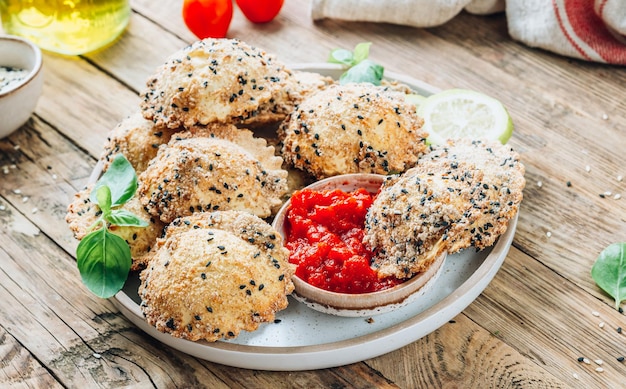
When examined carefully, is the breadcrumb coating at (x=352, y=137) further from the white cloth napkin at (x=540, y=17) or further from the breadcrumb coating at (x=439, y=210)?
the white cloth napkin at (x=540, y=17)

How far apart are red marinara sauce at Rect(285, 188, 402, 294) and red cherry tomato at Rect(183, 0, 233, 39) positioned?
88.1 inches

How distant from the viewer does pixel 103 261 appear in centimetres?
361

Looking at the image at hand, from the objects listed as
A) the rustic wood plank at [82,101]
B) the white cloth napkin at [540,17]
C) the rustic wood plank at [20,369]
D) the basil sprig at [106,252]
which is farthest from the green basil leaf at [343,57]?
the rustic wood plank at [20,369]

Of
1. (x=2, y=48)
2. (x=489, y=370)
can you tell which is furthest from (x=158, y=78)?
(x=489, y=370)

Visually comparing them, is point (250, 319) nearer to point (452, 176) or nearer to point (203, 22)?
point (452, 176)

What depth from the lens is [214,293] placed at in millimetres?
3322

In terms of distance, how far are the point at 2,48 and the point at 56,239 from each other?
1530mm

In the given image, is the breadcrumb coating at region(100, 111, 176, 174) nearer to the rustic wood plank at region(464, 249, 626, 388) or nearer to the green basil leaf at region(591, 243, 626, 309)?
the rustic wood plank at region(464, 249, 626, 388)

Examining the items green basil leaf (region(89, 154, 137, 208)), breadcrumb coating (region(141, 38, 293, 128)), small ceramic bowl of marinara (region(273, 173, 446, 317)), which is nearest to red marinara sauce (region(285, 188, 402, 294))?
small ceramic bowl of marinara (region(273, 173, 446, 317))

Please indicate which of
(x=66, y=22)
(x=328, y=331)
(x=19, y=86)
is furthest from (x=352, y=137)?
(x=66, y=22)

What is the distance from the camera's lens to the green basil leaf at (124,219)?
12.0ft

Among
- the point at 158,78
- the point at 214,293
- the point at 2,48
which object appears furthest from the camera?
the point at 2,48

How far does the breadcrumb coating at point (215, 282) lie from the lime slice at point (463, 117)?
56.7 inches

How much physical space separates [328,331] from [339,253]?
391 mm
